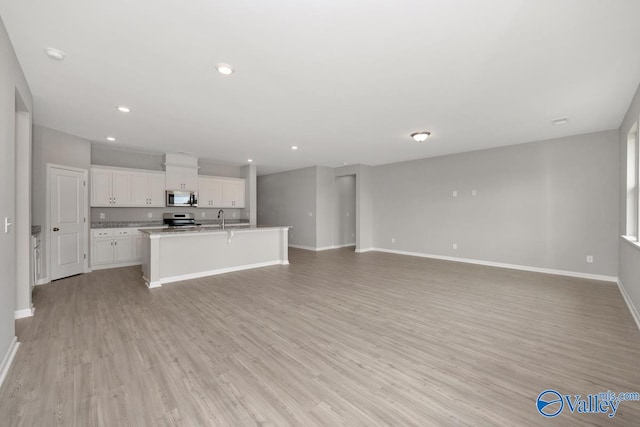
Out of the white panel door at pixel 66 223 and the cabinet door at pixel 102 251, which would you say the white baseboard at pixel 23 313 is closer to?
the white panel door at pixel 66 223

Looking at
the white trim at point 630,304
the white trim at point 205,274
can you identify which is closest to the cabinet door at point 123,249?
Answer: the white trim at point 205,274

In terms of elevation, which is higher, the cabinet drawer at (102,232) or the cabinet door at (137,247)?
the cabinet drawer at (102,232)

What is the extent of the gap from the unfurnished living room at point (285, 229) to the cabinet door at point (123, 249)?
0.03 m

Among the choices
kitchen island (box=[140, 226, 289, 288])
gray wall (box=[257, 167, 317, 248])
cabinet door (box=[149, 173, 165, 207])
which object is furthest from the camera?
gray wall (box=[257, 167, 317, 248])

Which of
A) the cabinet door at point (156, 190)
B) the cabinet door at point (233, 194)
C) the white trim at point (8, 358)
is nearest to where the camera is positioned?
the white trim at point (8, 358)

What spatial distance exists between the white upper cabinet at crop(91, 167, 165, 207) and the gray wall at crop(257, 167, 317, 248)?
3.91 meters

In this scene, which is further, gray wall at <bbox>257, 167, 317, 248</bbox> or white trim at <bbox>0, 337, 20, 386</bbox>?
gray wall at <bbox>257, 167, 317, 248</bbox>

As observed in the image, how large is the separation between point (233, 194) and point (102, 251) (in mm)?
3359

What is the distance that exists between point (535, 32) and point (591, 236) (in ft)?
15.3

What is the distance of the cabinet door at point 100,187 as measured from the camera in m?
5.77

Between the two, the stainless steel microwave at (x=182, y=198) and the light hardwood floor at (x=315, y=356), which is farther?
the stainless steel microwave at (x=182, y=198)

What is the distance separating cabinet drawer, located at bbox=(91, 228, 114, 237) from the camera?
5.61m

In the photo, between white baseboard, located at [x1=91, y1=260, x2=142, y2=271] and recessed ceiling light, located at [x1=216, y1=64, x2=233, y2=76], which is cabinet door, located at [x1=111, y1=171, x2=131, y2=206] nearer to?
white baseboard, located at [x1=91, y1=260, x2=142, y2=271]

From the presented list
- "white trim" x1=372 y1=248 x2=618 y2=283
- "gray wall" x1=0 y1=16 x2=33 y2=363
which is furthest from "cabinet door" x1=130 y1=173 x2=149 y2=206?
"white trim" x1=372 y1=248 x2=618 y2=283
